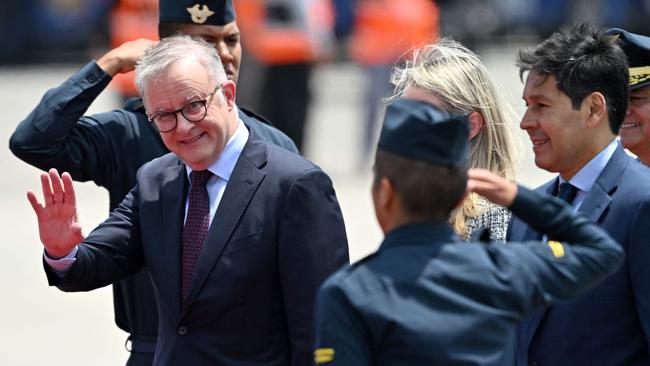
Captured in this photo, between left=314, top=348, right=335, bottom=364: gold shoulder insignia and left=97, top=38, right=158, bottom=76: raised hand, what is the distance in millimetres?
1973

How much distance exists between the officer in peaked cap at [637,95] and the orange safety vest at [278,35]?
7.40m

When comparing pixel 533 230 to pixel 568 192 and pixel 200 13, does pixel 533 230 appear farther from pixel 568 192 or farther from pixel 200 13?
pixel 200 13

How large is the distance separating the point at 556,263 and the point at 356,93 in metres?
14.5

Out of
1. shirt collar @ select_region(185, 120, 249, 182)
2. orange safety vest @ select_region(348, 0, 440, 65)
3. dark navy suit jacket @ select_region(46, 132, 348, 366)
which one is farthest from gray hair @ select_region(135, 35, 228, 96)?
orange safety vest @ select_region(348, 0, 440, 65)

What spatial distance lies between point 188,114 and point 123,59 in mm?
913

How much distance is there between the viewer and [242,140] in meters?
3.75

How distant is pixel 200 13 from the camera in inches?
180

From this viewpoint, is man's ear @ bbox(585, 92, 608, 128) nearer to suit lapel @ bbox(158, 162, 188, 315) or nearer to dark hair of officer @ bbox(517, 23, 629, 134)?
dark hair of officer @ bbox(517, 23, 629, 134)

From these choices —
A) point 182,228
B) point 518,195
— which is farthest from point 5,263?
point 518,195

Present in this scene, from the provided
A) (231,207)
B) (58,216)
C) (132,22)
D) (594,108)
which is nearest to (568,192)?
(594,108)

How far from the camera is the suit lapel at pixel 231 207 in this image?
11.6 feet

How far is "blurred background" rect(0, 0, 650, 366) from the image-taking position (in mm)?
7852

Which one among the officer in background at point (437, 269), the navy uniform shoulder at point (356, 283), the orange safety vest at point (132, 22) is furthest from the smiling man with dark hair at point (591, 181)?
the orange safety vest at point (132, 22)

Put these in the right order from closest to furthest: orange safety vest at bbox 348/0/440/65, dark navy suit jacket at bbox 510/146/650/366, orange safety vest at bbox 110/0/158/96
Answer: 1. dark navy suit jacket at bbox 510/146/650/366
2. orange safety vest at bbox 110/0/158/96
3. orange safety vest at bbox 348/0/440/65
